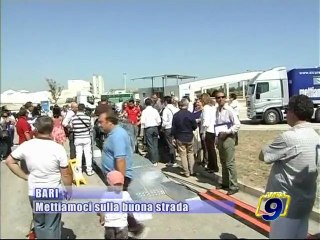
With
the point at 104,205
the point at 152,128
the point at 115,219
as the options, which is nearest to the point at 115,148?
the point at 104,205

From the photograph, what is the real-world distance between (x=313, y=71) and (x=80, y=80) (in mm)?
62160

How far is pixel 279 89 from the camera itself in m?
20.5

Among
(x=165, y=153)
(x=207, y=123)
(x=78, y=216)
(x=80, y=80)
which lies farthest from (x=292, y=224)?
(x=80, y=80)

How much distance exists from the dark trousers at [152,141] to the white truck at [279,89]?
12.5 metres

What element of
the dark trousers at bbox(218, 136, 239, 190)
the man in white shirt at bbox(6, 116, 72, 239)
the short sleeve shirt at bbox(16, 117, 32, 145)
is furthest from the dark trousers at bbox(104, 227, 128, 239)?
the short sleeve shirt at bbox(16, 117, 32, 145)

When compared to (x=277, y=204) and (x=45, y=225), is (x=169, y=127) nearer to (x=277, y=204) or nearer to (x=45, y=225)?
(x=45, y=225)

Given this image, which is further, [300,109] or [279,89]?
[279,89]

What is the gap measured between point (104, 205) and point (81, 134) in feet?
14.7

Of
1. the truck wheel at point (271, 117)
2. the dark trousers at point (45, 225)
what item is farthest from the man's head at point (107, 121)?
the truck wheel at point (271, 117)

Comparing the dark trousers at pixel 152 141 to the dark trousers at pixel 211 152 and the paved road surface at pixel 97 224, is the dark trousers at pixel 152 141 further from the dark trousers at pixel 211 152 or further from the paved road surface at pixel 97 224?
the paved road surface at pixel 97 224

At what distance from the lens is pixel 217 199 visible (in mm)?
6000

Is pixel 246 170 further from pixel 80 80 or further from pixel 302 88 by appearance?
pixel 80 80

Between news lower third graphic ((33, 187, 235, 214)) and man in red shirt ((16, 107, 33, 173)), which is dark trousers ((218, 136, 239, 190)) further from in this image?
man in red shirt ((16, 107, 33, 173))

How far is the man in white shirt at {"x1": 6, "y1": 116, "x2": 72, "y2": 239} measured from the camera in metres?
3.38
